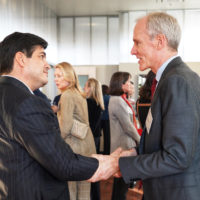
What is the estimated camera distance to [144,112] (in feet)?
8.44

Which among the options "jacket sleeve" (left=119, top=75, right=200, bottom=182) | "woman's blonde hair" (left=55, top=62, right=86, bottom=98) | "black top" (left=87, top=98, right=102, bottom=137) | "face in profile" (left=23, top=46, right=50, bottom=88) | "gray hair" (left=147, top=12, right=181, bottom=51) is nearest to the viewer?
"jacket sleeve" (left=119, top=75, right=200, bottom=182)

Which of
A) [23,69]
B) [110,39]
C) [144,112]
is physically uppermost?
[110,39]

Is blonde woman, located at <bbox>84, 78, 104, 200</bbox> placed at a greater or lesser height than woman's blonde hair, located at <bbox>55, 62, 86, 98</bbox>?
lesser

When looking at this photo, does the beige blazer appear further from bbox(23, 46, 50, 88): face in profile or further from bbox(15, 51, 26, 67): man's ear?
bbox(15, 51, 26, 67): man's ear

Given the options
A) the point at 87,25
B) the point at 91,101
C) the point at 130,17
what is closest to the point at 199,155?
the point at 91,101

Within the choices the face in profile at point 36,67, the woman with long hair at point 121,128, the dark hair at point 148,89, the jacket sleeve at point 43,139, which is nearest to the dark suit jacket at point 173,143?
the jacket sleeve at point 43,139

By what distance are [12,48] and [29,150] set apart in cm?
55

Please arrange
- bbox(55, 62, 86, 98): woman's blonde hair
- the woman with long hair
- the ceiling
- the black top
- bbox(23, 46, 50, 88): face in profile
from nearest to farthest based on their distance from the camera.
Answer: bbox(23, 46, 50, 88): face in profile
bbox(55, 62, 86, 98): woman's blonde hair
the woman with long hair
the black top
the ceiling

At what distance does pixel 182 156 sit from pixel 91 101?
2.75 meters

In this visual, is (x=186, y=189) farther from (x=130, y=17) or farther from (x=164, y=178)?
(x=130, y=17)

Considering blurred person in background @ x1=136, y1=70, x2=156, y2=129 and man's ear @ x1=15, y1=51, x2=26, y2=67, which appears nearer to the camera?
man's ear @ x1=15, y1=51, x2=26, y2=67

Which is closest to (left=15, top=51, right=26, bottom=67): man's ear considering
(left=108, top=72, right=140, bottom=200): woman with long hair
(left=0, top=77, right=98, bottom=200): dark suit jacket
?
(left=0, top=77, right=98, bottom=200): dark suit jacket

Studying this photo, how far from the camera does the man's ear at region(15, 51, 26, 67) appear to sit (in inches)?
54.3

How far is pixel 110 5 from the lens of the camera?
292 inches
